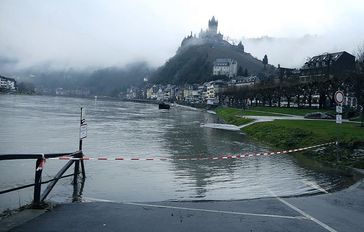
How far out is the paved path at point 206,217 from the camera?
8.97m

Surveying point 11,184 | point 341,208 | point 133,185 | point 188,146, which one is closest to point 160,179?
point 133,185

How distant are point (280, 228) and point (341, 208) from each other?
3.31 metres

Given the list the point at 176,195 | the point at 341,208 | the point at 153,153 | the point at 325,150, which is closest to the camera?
the point at 341,208

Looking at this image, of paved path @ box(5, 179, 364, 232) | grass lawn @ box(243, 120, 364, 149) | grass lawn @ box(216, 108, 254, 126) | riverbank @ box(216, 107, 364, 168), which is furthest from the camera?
grass lawn @ box(216, 108, 254, 126)

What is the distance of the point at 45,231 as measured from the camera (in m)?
8.26

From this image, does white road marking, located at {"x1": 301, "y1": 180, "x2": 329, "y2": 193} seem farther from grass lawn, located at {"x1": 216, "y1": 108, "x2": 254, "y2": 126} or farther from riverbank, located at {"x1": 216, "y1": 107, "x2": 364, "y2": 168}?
grass lawn, located at {"x1": 216, "y1": 108, "x2": 254, "y2": 126}

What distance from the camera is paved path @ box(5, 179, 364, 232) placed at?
353 inches

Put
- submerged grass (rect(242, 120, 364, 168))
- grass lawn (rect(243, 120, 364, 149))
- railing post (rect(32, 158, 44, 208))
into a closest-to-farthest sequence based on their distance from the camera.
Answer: railing post (rect(32, 158, 44, 208)) → submerged grass (rect(242, 120, 364, 168)) → grass lawn (rect(243, 120, 364, 149))

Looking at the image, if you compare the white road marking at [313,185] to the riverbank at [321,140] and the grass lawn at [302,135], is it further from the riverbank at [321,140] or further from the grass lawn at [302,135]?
the grass lawn at [302,135]

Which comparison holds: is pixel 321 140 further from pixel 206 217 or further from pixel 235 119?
pixel 235 119

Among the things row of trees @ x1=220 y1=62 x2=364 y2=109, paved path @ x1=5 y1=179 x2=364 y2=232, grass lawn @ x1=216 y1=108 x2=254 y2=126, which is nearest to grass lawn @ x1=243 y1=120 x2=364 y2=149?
row of trees @ x1=220 y1=62 x2=364 y2=109

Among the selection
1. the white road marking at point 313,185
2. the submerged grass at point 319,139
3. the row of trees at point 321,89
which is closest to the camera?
the white road marking at point 313,185

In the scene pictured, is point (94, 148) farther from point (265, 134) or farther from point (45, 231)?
point (45, 231)

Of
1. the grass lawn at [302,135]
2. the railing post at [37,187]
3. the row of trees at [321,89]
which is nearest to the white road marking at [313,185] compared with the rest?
the grass lawn at [302,135]
